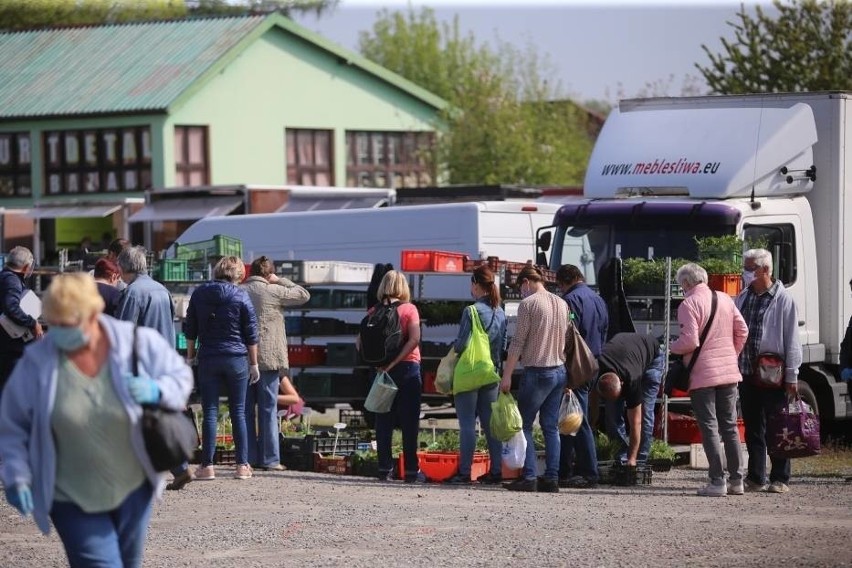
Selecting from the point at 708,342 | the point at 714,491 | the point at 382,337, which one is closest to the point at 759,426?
the point at 714,491

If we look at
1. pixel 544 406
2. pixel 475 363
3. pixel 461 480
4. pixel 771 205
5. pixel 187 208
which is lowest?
pixel 461 480

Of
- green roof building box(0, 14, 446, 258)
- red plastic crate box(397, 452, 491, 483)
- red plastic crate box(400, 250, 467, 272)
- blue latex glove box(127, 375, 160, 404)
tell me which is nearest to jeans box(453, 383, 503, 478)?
red plastic crate box(397, 452, 491, 483)

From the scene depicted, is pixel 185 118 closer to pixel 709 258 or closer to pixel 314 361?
pixel 314 361

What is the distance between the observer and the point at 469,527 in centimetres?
1154

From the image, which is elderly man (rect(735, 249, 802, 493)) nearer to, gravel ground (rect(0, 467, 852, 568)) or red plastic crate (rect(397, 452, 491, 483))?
gravel ground (rect(0, 467, 852, 568))

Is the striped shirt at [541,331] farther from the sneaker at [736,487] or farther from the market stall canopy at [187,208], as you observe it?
the market stall canopy at [187,208]

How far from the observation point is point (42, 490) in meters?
7.03

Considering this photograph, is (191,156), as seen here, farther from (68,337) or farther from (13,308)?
(68,337)

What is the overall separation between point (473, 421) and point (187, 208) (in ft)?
62.9

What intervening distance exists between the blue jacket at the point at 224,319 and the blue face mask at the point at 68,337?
23.5 feet

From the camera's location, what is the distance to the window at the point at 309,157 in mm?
47094

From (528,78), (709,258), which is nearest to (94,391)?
(709,258)

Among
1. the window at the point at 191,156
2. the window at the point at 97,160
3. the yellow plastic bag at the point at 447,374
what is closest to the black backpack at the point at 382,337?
the yellow plastic bag at the point at 447,374

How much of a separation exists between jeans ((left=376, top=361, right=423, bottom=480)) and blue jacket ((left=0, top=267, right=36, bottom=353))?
3.16 meters
